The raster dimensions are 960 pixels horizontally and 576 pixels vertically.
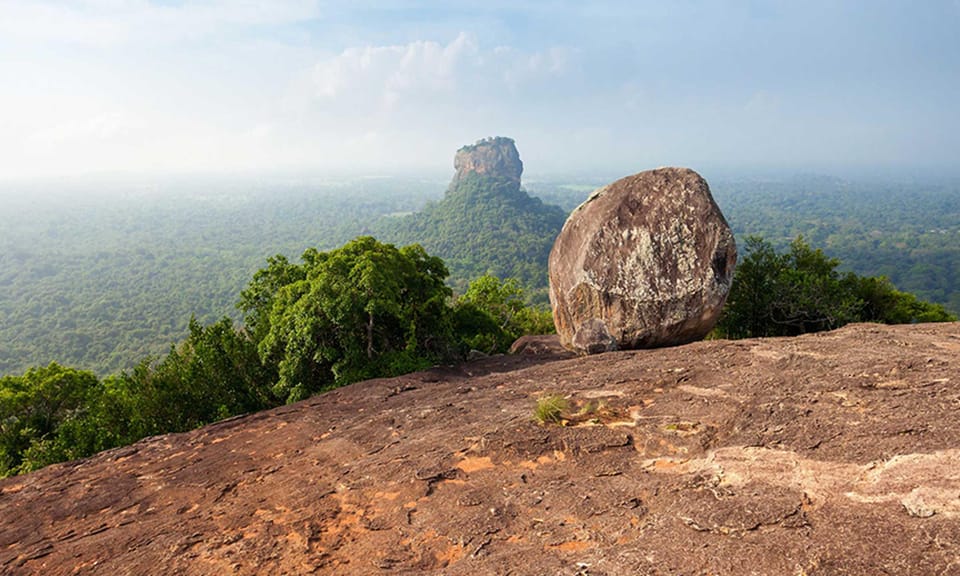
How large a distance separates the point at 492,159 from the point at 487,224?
43.5 meters

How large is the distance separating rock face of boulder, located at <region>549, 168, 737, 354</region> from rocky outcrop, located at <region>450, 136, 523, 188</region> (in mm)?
173556

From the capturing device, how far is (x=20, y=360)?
80438 mm

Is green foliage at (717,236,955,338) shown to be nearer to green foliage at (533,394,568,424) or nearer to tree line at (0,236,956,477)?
tree line at (0,236,956,477)

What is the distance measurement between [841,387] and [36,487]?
1351cm

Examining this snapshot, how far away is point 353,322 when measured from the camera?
14891 millimetres

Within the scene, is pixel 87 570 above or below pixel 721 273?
below

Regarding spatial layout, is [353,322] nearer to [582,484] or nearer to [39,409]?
[582,484]

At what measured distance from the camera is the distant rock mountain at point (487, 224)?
→ 124 metres

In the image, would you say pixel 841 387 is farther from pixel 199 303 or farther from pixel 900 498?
pixel 199 303

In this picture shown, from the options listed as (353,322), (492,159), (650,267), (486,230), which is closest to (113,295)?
(486,230)

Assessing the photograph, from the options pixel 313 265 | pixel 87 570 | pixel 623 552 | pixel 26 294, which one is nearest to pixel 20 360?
pixel 26 294

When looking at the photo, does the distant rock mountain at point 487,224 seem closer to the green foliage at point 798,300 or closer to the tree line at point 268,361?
the green foliage at point 798,300

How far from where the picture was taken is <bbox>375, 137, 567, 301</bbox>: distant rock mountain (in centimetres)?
12412

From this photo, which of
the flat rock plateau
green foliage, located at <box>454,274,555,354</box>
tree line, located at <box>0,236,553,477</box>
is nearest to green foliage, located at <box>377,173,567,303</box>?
green foliage, located at <box>454,274,555,354</box>
